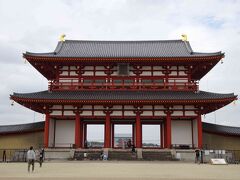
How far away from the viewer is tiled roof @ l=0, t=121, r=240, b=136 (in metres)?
38.2

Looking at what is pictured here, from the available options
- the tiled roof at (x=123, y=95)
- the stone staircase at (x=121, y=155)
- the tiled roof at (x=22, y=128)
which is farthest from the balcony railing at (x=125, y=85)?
the stone staircase at (x=121, y=155)

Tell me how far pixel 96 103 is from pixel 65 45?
12.2 metres

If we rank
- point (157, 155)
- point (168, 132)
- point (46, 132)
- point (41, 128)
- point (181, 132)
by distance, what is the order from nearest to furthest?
point (157, 155)
point (168, 132)
point (46, 132)
point (181, 132)
point (41, 128)

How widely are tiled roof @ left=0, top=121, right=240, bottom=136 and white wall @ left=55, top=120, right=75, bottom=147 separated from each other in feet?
8.85

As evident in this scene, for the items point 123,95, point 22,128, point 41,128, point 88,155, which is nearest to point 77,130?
point 88,155

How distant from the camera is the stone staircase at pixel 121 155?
32.5 m

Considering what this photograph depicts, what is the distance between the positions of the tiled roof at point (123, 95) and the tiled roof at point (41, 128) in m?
4.66

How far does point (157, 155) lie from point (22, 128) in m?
16.5

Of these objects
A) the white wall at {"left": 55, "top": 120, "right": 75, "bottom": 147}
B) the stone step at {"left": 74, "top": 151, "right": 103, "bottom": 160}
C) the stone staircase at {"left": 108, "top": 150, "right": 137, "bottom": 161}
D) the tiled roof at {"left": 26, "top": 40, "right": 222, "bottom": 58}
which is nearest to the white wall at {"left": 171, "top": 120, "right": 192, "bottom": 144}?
the stone staircase at {"left": 108, "top": 150, "right": 137, "bottom": 161}

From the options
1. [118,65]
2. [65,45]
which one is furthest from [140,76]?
[65,45]

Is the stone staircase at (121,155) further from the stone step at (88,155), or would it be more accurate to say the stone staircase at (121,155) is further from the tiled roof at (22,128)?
the tiled roof at (22,128)

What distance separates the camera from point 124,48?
43.2 meters

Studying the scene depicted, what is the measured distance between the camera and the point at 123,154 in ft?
108

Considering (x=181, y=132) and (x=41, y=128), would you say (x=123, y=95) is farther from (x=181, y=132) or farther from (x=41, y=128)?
(x=41, y=128)
